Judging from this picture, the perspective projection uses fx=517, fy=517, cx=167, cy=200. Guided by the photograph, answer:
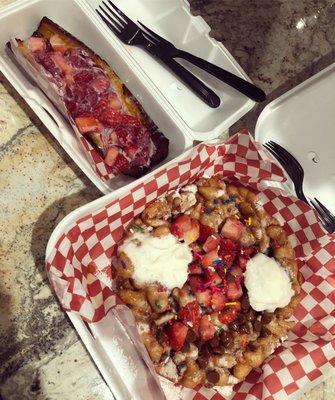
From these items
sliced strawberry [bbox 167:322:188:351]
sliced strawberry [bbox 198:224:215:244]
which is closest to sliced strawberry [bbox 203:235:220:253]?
sliced strawberry [bbox 198:224:215:244]

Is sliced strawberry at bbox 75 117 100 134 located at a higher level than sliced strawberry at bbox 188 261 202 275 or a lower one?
higher

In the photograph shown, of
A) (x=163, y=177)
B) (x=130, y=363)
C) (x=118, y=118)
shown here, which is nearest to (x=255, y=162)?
(x=163, y=177)

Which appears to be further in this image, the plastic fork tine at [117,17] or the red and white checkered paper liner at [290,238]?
the plastic fork tine at [117,17]

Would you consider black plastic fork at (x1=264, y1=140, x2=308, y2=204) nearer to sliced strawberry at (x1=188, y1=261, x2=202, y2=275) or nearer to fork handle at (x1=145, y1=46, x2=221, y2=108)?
fork handle at (x1=145, y1=46, x2=221, y2=108)

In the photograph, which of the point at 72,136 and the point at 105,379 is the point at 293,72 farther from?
the point at 105,379

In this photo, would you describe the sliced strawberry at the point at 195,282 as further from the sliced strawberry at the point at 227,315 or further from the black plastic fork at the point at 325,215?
the black plastic fork at the point at 325,215

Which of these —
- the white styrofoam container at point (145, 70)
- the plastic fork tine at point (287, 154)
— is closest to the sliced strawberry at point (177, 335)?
the white styrofoam container at point (145, 70)
